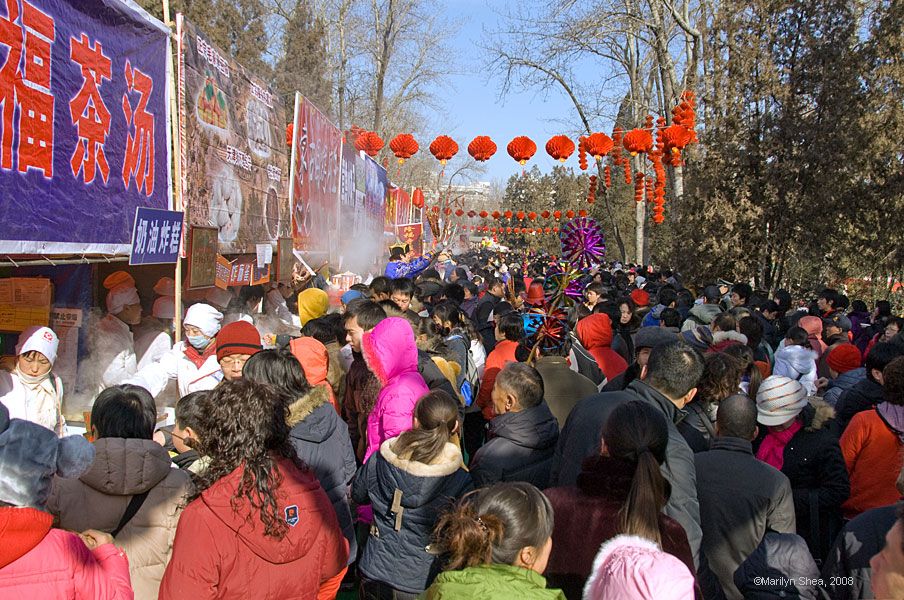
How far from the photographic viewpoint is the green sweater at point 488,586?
187cm

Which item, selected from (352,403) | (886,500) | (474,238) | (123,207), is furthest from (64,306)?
(474,238)

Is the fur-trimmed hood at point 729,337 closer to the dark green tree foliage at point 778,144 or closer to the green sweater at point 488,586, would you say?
the green sweater at point 488,586

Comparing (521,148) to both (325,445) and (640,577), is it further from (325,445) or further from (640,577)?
(640,577)

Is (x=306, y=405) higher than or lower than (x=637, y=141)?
lower

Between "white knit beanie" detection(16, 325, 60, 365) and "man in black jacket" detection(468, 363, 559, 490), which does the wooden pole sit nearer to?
"white knit beanie" detection(16, 325, 60, 365)

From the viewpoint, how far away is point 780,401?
11.9 feet

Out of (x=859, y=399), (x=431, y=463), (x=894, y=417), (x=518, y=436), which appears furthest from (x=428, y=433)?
(x=859, y=399)

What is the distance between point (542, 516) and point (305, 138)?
7.72 m

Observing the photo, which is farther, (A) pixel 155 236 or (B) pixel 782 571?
(A) pixel 155 236

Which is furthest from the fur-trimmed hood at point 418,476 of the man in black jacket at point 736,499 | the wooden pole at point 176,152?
the wooden pole at point 176,152

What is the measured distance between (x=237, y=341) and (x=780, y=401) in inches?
115

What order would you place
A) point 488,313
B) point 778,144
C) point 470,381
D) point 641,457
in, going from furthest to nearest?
point 778,144 < point 488,313 < point 470,381 < point 641,457

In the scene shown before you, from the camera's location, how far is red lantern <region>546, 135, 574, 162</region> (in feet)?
49.9

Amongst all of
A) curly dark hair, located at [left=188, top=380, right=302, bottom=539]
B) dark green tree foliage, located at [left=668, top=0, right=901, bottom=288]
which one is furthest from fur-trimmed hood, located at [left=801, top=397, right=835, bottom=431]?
dark green tree foliage, located at [left=668, top=0, right=901, bottom=288]
